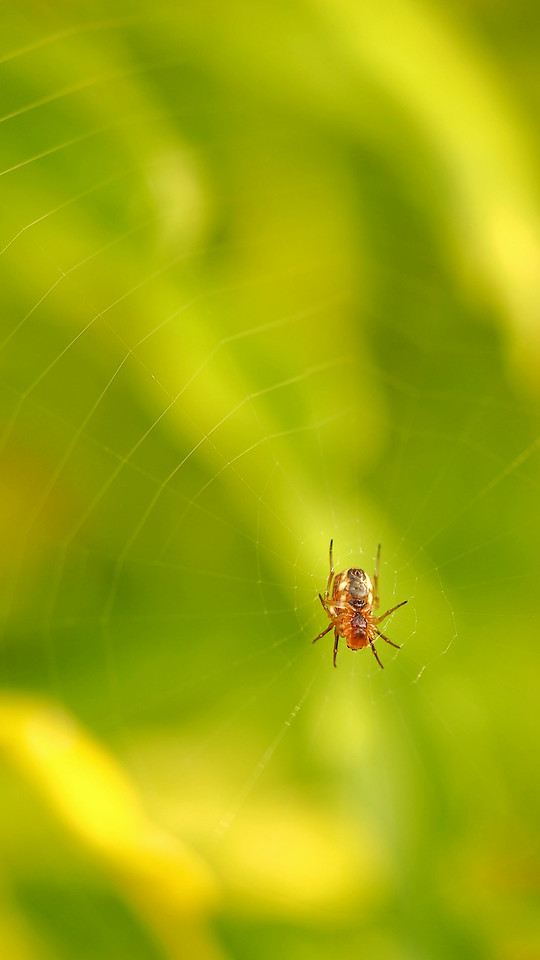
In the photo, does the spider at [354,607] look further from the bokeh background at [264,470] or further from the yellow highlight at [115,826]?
the yellow highlight at [115,826]

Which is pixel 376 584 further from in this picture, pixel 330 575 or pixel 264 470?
pixel 264 470

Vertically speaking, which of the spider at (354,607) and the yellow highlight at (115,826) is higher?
the spider at (354,607)

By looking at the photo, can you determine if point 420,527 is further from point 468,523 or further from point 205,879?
point 205,879

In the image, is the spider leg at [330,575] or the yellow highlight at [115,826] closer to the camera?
the yellow highlight at [115,826]

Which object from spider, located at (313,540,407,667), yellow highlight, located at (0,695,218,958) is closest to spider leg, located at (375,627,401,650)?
spider, located at (313,540,407,667)

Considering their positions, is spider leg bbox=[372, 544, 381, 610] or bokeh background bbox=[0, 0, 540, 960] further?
spider leg bbox=[372, 544, 381, 610]

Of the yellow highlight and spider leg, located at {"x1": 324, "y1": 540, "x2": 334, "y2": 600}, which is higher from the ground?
spider leg, located at {"x1": 324, "y1": 540, "x2": 334, "y2": 600}

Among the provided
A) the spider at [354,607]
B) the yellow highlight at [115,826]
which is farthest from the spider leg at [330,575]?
the yellow highlight at [115,826]

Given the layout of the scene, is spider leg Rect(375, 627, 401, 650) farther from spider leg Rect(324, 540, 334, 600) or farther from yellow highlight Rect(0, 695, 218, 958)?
yellow highlight Rect(0, 695, 218, 958)
